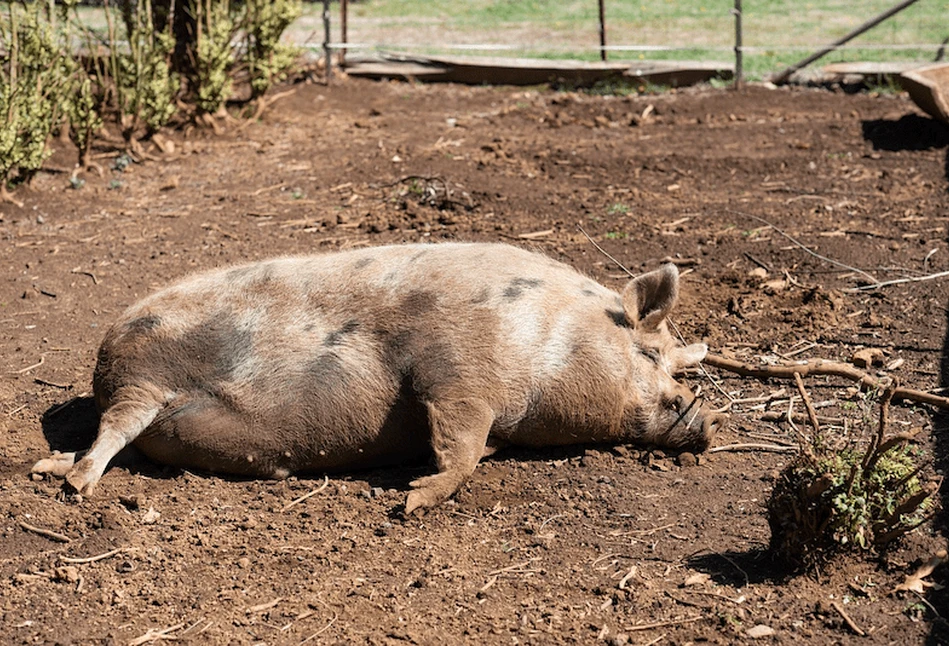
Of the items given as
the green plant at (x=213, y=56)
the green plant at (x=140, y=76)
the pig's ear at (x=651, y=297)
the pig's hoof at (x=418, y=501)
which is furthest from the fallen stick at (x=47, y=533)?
the green plant at (x=213, y=56)

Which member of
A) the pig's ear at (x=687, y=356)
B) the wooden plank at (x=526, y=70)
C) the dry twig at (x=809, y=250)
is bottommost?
the pig's ear at (x=687, y=356)

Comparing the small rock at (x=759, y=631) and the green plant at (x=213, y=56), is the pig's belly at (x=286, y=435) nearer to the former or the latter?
the small rock at (x=759, y=631)

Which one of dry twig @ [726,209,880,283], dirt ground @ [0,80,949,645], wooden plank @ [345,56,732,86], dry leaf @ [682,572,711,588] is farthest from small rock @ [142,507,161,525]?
wooden plank @ [345,56,732,86]

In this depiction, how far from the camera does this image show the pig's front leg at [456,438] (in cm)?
445

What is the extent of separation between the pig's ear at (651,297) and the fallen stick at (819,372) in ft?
1.56

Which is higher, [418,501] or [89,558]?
[418,501]

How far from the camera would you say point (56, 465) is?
4.75 metres

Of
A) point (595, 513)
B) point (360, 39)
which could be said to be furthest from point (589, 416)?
point (360, 39)

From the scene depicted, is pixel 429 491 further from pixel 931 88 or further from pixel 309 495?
pixel 931 88

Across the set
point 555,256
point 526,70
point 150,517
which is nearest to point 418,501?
point 150,517

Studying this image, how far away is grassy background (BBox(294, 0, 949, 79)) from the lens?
1461 cm

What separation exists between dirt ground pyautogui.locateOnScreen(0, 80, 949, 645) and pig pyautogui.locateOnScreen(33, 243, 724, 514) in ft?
0.44

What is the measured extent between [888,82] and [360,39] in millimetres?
7400

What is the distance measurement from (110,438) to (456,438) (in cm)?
140
